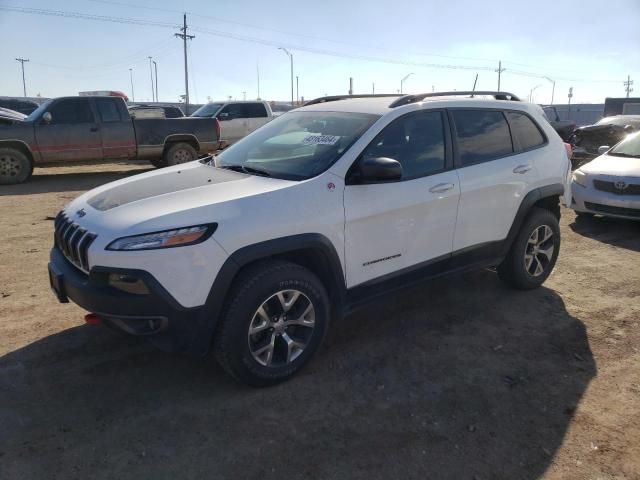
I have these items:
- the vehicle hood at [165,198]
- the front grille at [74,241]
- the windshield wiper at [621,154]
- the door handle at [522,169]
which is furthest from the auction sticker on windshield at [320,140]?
the windshield wiper at [621,154]

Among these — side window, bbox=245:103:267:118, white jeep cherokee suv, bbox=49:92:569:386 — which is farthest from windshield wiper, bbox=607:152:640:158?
side window, bbox=245:103:267:118

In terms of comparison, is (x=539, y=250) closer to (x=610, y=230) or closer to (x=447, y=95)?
(x=447, y=95)

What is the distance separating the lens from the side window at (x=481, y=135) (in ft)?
13.8

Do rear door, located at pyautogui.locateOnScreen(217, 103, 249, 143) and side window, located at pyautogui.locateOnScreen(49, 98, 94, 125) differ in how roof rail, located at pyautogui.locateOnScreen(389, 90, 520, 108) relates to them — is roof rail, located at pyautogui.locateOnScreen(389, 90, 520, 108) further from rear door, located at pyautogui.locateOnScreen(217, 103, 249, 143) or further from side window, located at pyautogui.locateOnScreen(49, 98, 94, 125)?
rear door, located at pyautogui.locateOnScreen(217, 103, 249, 143)

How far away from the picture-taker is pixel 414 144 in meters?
3.90

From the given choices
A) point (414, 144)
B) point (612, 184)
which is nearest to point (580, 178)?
point (612, 184)

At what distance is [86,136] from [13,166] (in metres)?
1.61

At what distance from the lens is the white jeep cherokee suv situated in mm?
2869

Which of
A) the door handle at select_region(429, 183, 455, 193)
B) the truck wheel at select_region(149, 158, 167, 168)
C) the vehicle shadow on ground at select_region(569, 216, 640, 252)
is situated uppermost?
the door handle at select_region(429, 183, 455, 193)

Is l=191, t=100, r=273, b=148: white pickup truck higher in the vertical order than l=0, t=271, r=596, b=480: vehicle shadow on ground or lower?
higher

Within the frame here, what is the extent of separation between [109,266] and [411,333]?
2.35m

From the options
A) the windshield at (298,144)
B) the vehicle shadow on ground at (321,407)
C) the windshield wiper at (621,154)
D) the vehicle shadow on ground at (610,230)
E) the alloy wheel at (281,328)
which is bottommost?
the vehicle shadow on ground at (321,407)

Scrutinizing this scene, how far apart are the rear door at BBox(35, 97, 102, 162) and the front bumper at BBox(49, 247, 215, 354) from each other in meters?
9.60

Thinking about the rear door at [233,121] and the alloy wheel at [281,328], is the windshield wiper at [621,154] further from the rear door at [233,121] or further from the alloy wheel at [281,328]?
the rear door at [233,121]
